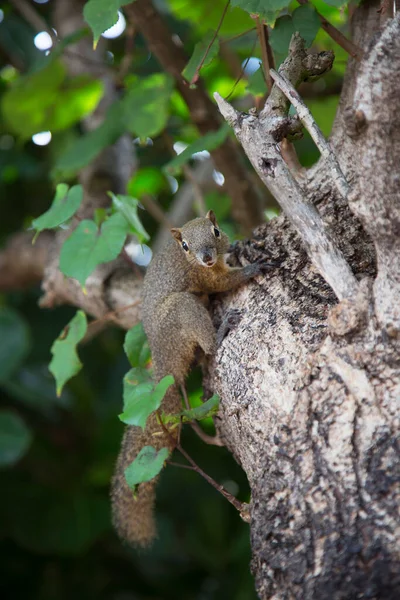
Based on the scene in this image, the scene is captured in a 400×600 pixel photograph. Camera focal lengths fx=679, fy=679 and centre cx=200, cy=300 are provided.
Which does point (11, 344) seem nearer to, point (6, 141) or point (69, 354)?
point (69, 354)

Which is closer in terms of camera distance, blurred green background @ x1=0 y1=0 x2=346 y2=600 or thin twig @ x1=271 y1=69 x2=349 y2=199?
thin twig @ x1=271 y1=69 x2=349 y2=199

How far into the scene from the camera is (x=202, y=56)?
223 centimetres

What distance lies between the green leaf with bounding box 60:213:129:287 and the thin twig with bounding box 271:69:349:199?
0.78 meters

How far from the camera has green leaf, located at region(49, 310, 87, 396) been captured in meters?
2.49

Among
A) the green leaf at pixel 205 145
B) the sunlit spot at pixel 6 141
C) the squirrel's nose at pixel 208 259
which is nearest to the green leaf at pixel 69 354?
the squirrel's nose at pixel 208 259

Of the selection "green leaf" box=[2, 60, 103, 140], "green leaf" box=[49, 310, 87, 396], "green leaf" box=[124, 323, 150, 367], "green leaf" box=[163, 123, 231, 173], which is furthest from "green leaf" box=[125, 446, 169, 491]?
"green leaf" box=[2, 60, 103, 140]

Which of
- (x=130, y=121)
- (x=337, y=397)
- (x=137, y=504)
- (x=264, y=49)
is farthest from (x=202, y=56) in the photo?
(x=137, y=504)

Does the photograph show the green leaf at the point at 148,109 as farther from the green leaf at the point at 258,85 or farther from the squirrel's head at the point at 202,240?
the green leaf at the point at 258,85

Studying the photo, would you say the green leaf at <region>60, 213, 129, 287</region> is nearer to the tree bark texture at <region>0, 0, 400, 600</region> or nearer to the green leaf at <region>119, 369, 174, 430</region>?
the green leaf at <region>119, 369, 174, 430</region>

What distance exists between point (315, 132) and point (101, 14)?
84 centimetres

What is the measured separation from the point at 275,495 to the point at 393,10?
4.66 feet

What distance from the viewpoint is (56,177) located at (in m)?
3.28

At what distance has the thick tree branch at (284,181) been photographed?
163 cm

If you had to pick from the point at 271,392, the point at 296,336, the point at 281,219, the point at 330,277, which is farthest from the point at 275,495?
the point at 281,219
